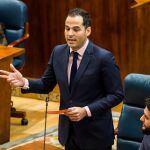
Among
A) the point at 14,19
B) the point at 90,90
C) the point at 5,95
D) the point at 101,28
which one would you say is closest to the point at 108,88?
the point at 90,90

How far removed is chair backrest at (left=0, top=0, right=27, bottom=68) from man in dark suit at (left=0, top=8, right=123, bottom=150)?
214 cm

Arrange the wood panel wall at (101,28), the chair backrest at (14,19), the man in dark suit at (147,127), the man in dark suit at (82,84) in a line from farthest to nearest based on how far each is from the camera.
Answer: the wood panel wall at (101,28), the chair backrest at (14,19), the man in dark suit at (82,84), the man in dark suit at (147,127)

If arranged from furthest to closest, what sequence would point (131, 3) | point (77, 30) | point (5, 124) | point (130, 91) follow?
point (131, 3), point (5, 124), point (130, 91), point (77, 30)

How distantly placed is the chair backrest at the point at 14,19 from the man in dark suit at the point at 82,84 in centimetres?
214

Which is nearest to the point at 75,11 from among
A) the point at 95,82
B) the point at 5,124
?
the point at 95,82

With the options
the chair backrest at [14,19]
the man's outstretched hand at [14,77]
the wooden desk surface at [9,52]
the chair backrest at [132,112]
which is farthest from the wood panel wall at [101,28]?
the man's outstretched hand at [14,77]

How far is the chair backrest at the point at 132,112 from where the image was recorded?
3.08 m

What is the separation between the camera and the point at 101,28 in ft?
17.8

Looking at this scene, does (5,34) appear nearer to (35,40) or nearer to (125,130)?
(35,40)

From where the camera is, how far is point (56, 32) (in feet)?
18.8

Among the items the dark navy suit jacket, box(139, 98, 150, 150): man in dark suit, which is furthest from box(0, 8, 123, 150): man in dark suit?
box(139, 98, 150, 150): man in dark suit

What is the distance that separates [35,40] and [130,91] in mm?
2900

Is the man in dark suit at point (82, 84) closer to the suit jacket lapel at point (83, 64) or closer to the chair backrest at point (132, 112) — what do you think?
the suit jacket lapel at point (83, 64)

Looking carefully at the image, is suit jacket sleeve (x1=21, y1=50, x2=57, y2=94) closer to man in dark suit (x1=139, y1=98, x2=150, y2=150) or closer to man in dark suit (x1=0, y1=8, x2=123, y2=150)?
man in dark suit (x1=0, y1=8, x2=123, y2=150)
